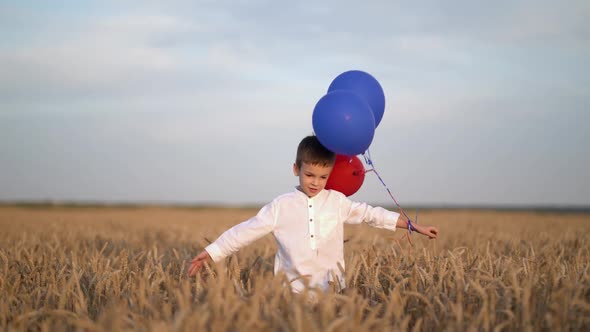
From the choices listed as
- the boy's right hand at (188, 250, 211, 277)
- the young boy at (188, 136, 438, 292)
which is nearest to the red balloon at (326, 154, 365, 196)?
the young boy at (188, 136, 438, 292)

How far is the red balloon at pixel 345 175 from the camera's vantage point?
12.5ft

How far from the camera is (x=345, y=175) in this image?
3.82 metres

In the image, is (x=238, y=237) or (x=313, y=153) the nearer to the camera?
(x=313, y=153)

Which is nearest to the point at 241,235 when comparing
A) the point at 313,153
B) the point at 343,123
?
the point at 313,153

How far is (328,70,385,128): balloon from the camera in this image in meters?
3.96

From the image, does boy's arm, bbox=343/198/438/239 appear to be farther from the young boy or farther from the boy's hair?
the boy's hair

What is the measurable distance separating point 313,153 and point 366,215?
70 cm

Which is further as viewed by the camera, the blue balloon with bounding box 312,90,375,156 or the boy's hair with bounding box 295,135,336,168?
the boy's hair with bounding box 295,135,336,168

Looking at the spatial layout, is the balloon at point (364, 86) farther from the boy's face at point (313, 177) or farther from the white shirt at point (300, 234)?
the white shirt at point (300, 234)

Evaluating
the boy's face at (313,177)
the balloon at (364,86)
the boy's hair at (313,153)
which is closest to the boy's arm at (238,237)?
the boy's face at (313,177)

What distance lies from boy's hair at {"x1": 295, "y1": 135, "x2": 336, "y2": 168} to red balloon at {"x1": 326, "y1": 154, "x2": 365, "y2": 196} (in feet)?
0.44

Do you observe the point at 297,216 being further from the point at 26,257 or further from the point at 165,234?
the point at 165,234

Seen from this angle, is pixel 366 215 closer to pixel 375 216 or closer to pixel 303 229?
pixel 375 216

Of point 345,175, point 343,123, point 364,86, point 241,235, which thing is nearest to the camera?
point 343,123
